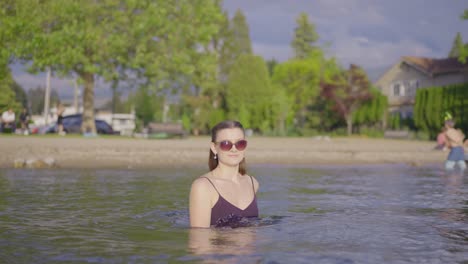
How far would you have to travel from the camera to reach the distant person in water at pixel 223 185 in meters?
6.23

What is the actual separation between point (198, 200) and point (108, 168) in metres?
13.7

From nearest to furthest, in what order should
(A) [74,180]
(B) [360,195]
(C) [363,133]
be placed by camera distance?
(B) [360,195] → (A) [74,180] → (C) [363,133]

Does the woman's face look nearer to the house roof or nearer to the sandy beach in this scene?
the sandy beach

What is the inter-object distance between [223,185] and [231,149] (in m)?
0.41

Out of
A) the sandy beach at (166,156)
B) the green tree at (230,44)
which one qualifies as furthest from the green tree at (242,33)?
the sandy beach at (166,156)

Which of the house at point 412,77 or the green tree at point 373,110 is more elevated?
the house at point 412,77

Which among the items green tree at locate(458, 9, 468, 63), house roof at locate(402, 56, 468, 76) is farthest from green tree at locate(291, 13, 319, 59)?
green tree at locate(458, 9, 468, 63)

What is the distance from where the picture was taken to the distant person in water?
6234mm

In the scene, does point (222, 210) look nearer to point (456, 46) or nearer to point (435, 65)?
point (435, 65)

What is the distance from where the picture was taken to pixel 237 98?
56844 mm

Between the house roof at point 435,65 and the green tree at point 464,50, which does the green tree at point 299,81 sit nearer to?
the house roof at point 435,65

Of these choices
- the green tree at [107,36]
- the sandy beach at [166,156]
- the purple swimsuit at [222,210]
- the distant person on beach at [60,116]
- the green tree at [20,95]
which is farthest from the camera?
the green tree at [20,95]

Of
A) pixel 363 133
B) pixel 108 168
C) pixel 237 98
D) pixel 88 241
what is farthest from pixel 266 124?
pixel 88 241

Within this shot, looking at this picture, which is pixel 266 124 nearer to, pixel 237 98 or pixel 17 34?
pixel 237 98
